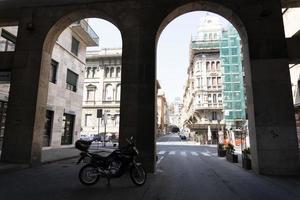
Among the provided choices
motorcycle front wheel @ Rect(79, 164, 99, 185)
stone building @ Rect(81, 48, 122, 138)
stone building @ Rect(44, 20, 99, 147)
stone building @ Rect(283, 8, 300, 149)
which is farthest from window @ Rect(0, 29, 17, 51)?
stone building @ Rect(81, 48, 122, 138)

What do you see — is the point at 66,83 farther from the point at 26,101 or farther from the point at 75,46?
the point at 26,101

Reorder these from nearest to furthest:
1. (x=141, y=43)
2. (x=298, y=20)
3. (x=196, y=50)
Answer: (x=141, y=43) → (x=298, y=20) → (x=196, y=50)

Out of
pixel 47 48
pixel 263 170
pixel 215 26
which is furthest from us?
pixel 215 26

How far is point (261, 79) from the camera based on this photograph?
9.30m

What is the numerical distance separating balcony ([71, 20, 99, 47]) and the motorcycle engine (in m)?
20.2

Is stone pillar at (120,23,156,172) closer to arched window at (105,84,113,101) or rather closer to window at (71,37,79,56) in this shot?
window at (71,37,79,56)

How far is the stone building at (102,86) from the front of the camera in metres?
52.0

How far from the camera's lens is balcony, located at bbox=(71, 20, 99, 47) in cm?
2387

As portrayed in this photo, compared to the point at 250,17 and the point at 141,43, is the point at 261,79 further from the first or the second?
the point at 141,43

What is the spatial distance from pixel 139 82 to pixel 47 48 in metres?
5.29

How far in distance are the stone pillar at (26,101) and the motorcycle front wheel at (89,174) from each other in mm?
4436

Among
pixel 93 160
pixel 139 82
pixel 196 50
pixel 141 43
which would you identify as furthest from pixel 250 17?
pixel 196 50

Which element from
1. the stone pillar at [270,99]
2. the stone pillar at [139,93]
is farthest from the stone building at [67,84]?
the stone pillar at [270,99]

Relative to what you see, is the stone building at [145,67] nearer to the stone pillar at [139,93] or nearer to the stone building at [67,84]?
the stone pillar at [139,93]
